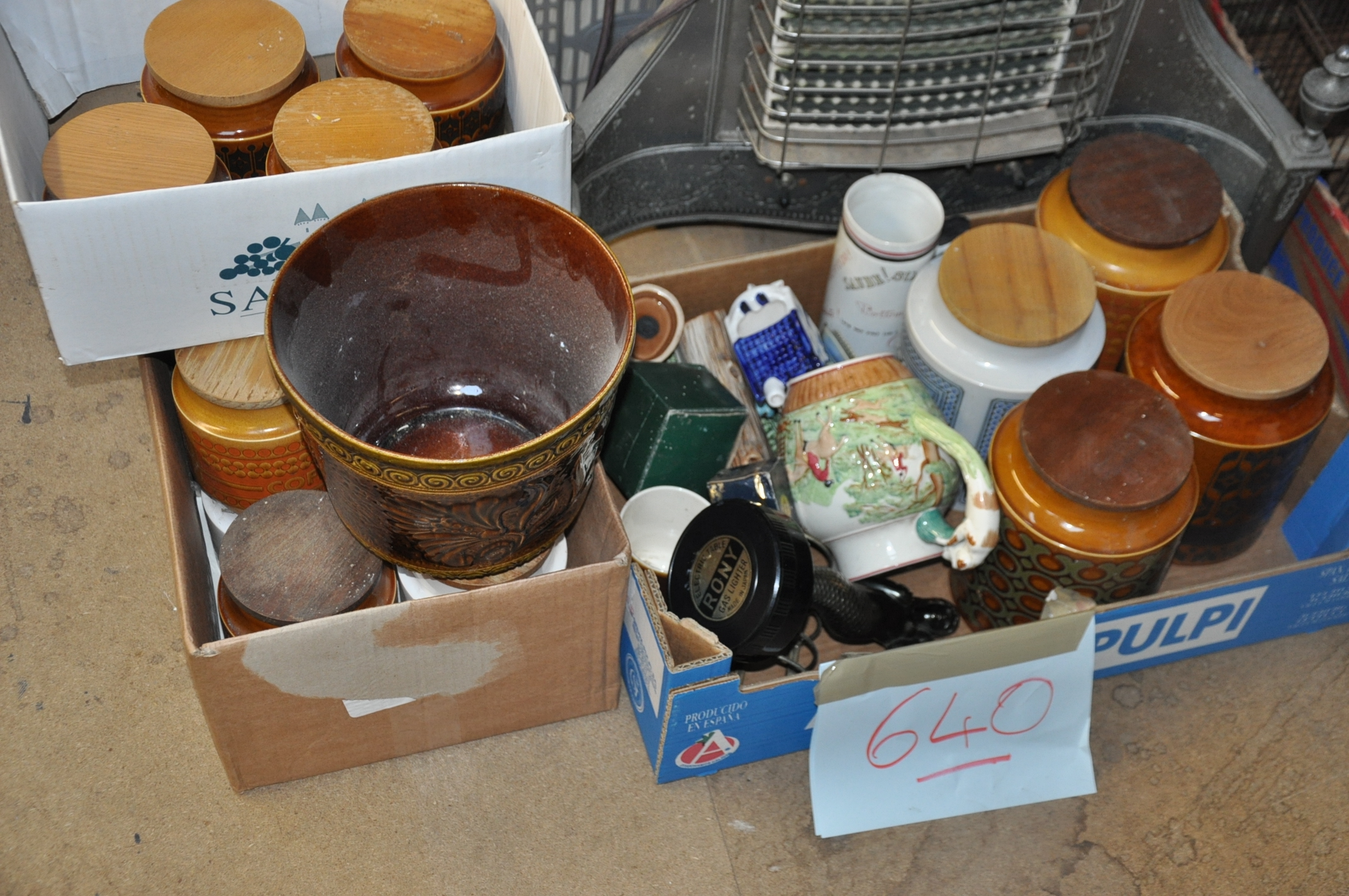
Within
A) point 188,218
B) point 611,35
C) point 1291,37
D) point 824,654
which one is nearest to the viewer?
point 188,218

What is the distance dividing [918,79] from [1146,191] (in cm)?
21

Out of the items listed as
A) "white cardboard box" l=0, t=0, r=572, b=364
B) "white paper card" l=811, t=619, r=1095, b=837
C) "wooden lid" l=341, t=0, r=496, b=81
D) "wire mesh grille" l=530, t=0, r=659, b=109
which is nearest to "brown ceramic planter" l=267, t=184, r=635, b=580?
"white cardboard box" l=0, t=0, r=572, b=364

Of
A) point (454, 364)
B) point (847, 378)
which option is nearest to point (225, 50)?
point (454, 364)

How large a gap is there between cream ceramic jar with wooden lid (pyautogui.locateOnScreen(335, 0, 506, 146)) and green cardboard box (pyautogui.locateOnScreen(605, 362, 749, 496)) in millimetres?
221

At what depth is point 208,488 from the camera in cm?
90

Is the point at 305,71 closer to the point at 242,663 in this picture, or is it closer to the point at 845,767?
the point at 242,663

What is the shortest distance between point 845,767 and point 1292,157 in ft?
2.12

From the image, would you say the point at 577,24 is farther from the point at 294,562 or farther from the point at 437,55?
the point at 294,562

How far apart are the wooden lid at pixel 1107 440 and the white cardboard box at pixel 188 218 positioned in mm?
372

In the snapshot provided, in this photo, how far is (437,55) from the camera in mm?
845

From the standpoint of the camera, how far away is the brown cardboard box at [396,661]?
75 centimetres

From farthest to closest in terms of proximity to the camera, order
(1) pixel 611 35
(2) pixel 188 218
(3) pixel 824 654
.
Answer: (1) pixel 611 35 < (3) pixel 824 654 < (2) pixel 188 218

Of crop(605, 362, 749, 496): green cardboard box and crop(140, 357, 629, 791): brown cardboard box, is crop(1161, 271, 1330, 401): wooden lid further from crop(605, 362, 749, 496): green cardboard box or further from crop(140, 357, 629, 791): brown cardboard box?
crop(140, 357, 629, 791): brown cardboard box

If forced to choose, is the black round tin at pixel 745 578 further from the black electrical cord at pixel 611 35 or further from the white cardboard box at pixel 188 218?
the black electrical cord at pixel 611 35
